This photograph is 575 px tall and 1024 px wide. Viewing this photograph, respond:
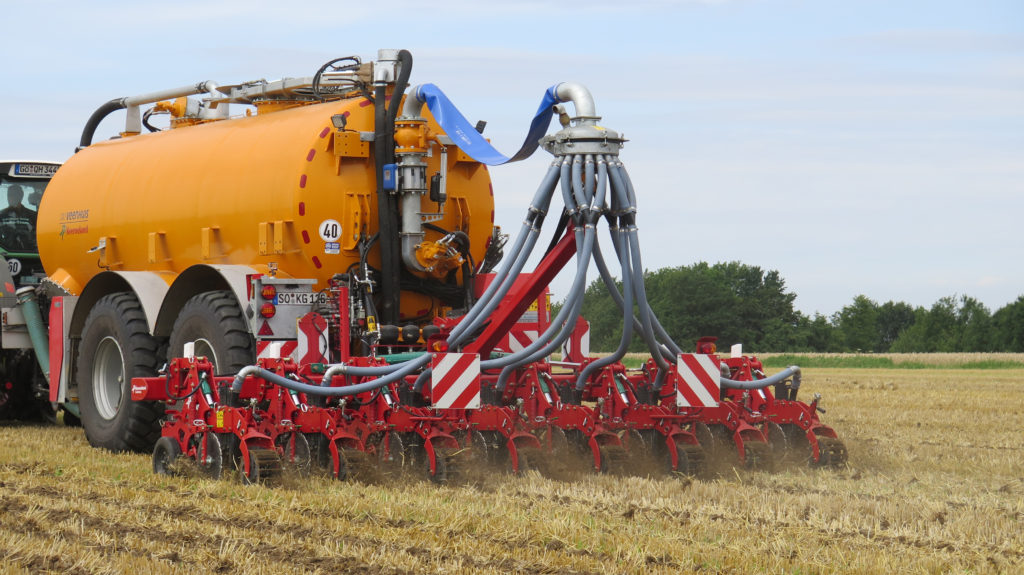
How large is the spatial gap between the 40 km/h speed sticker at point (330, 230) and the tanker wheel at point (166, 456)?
6.59 ft

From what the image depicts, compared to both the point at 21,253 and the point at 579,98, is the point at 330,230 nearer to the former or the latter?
the point at 579,98

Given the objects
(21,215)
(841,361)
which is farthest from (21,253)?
(841,361)

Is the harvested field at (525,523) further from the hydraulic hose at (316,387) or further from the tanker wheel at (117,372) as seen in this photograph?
the tanker wheel at (117,372)

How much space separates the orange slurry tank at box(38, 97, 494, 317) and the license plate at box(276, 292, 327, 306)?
158 millimetres

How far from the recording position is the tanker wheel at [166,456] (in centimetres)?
870

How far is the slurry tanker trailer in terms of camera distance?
328 inches

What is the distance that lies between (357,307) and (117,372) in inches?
113

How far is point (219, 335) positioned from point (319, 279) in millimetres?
866

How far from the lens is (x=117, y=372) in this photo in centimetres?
1164

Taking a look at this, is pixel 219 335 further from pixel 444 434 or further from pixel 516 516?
pixel 516 516

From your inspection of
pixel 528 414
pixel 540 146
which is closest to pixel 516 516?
pixel 528 414

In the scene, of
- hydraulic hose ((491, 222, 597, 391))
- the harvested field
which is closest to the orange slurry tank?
the harvested field

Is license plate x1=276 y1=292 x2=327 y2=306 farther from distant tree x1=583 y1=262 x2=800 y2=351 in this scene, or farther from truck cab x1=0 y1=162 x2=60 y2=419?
distant tree x1=583 y1=262 x2=800 y2=351

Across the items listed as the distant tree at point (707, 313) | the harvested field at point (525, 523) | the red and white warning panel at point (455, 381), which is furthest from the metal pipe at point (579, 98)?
the distant tree at point (707, 313)
